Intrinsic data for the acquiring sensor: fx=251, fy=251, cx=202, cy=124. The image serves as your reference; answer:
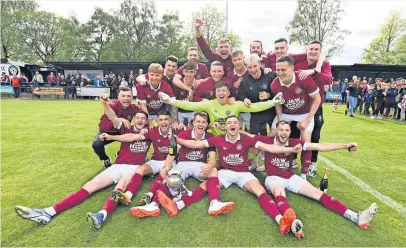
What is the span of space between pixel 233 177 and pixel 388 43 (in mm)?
50807

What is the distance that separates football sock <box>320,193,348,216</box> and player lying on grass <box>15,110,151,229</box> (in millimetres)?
2739

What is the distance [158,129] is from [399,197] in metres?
4.06

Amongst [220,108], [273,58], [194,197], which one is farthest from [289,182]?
[273,58]

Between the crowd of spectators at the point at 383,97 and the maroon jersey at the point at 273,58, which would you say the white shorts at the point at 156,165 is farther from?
the crowd of spectators at the point at 383,97

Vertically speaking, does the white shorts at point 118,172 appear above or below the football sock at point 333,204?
above

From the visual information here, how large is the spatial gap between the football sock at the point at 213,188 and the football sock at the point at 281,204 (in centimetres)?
82

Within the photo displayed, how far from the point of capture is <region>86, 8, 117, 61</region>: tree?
122 ft

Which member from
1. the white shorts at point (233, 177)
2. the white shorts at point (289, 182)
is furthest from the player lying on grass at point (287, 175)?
the white shorts at point (233, 177)

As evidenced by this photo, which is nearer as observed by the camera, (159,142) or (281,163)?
(281,163)

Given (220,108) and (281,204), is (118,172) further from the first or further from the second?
(281,204)

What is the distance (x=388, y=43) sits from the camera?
41969 millimetres

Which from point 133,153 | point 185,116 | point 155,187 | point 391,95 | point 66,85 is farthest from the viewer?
point 66,85

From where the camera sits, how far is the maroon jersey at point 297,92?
411cm

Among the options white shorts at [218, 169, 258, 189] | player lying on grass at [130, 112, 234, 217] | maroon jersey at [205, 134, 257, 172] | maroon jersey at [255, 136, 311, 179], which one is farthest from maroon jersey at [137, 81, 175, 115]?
maroon jersey at [255, 136, 311, 179]
